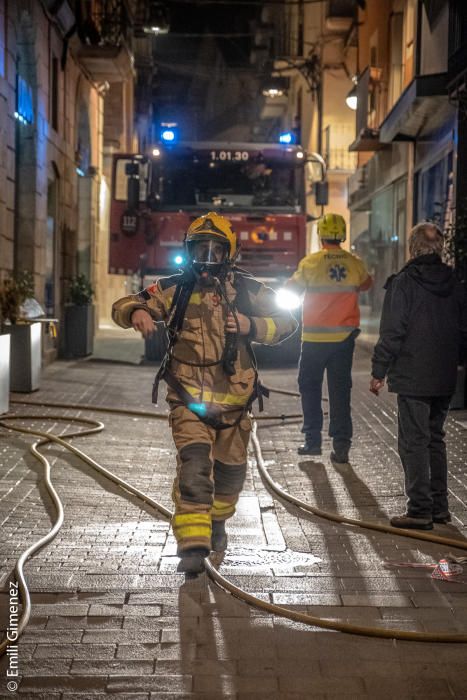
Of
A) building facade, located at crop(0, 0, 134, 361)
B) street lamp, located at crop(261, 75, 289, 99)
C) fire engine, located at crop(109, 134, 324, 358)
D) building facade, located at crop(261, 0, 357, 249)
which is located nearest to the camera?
building facade, located at crop(0, 0, 134, 361)

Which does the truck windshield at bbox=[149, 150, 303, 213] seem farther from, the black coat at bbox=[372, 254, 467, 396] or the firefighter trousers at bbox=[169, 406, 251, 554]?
the firefighter trousers at bbox=[169, 406, 251, 554]

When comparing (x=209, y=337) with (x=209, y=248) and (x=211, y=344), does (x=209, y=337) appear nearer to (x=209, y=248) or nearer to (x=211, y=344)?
(x=211, y=344)

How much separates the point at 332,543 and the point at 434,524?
83 centimetres

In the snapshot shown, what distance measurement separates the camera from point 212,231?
5391 millimetres

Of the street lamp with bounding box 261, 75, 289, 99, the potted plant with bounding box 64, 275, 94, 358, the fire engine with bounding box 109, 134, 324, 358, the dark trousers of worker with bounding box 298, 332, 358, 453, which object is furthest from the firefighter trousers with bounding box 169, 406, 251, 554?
the street lamp with bounding box 261, 75, 289, 99

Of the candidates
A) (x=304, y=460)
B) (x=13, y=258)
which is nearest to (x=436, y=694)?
(x=304, y=460)

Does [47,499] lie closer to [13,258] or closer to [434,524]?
[434,524]

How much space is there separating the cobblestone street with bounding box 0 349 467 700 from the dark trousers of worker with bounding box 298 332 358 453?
30 centimetres

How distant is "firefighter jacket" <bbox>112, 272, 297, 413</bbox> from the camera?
212 inches

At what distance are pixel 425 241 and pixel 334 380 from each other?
2393 millimetres

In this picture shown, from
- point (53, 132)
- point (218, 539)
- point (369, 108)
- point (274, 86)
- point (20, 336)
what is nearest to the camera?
point (218, 539)

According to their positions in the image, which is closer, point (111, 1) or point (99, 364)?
point (99, 364)

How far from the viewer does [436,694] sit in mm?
3668

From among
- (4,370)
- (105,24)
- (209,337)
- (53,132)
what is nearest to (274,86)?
(105,24)
